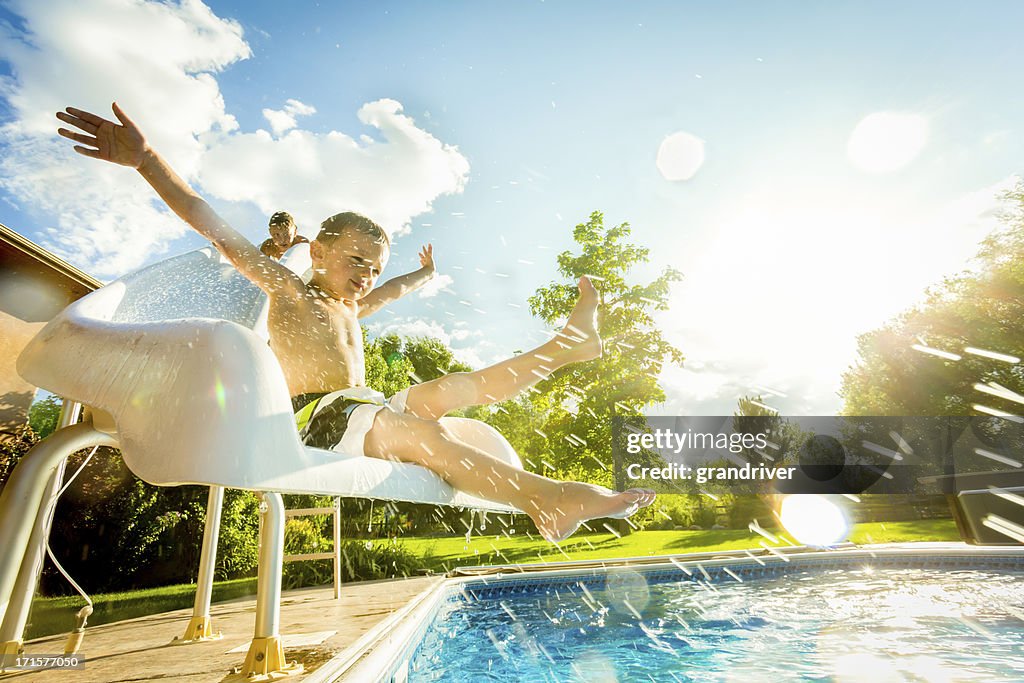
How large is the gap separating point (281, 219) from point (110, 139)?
1.11 meters

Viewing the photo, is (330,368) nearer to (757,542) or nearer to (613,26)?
(613,26)

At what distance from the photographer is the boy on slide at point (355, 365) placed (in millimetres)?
928

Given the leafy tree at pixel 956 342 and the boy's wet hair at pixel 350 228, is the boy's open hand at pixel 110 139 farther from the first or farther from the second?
the leafy tree at pixel 956 342

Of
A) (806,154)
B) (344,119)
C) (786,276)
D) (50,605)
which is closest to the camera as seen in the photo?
(344,119)

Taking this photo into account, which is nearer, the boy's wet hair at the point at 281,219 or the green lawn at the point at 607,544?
the boy's wet hair at the point at 281,219

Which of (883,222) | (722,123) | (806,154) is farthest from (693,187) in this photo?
(883,222)

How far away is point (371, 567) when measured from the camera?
607cm

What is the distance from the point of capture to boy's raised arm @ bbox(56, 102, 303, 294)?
0.85 metres

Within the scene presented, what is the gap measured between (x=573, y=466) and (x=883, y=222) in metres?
15.4

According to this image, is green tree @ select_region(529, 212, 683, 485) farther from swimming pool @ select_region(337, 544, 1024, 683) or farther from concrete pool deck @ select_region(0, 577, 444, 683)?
concrete pool deck @ select_region(0, 577, 444, 683)

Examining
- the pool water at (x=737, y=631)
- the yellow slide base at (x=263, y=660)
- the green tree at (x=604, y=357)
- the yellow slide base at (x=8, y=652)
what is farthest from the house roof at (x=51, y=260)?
the green tree at (x=604, y=357)

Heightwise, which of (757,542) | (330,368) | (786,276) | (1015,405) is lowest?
(757,542)

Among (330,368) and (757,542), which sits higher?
(330,368)

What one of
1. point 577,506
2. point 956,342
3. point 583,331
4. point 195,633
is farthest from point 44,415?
point 956,342
